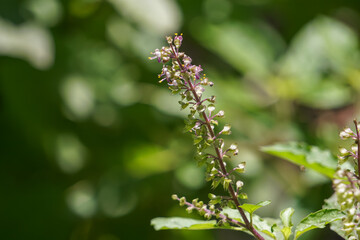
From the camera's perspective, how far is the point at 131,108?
1.73m

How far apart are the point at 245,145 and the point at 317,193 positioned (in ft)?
0.90

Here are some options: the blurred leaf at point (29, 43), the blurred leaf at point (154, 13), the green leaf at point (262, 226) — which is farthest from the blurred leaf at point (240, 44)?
the green leaf at point (262, 226)

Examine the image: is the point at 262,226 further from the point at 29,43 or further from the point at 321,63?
the point at 321,63

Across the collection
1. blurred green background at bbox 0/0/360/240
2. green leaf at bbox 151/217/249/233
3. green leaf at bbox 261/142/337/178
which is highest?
blurred green background at bbox 0/0/360/240

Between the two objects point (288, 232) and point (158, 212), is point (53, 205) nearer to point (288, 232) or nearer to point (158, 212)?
A: point (158, 212)

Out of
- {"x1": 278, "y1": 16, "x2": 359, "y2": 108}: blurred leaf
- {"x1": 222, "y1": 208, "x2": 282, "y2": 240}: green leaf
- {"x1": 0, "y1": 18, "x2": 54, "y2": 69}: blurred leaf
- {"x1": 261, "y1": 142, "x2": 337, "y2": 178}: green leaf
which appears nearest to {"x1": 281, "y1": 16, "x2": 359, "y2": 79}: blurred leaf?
{"x1": 278, "y1": 16, "x2": 359, "y2": 108}: blurred leaf

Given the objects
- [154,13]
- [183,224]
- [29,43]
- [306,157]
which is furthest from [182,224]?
[29,43]

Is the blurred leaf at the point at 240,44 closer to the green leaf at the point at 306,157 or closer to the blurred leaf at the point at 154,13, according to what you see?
the blurred leaf at the point at 154,13

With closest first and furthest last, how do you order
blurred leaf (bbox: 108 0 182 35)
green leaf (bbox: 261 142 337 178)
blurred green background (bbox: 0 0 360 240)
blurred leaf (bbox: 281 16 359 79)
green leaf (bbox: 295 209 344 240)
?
green leaf (bbox: 295 209 344 240), green leaf (bbox: 261 142 337 178), blurred leaf (bbox: 108 0 182 35), blurred green background (bbox: 0 0 360 240), blurred leaf (bbox: 281 16 359 79)

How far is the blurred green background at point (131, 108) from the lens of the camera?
5.55 ft

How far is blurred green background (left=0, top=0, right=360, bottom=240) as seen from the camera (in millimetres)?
1692

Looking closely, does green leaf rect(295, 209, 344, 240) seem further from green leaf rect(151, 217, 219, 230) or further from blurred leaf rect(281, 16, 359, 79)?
blurred leaf rect(281, 16, 359, 79)

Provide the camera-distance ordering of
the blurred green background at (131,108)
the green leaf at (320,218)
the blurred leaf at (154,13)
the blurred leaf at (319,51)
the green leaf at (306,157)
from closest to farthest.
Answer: the green leaf at (320,218) → the green leaf at (306,157) → the blurred leaf at (154,13) → the blurred green background at (131,108) → the blurred leaf at (319,51)

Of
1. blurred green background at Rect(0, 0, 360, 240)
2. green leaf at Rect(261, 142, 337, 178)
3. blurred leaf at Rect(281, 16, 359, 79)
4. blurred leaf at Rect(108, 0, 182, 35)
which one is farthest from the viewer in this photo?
blurred leaf at Rect(281, 16, 359, 79)
